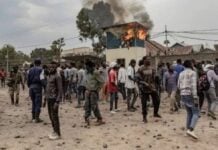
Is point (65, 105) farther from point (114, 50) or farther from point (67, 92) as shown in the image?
point (114, 50)

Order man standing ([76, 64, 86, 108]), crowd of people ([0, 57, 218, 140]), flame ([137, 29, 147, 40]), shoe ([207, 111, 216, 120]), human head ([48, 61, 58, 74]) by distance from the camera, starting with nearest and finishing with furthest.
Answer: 1. crowd of people ([0, 57, 218, 140])
2. human head ([48, 61, 58, 74])
3. shoe ([207, 111, 216, 120])
4. man standing ([76, 64, 86, 108])
5. flame ([137, 29, 147, 40])

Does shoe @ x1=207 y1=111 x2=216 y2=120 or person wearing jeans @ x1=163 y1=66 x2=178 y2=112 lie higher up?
person wearing jeans @ x1=163 y1=66 x2=178 y2=112

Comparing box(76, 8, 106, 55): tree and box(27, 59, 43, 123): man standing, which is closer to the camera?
box(27, 59, 43, 123): man standing

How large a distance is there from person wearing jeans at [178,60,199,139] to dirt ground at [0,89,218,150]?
0.39 meters

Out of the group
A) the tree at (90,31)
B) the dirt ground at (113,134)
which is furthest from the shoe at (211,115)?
the tree at (90,31)

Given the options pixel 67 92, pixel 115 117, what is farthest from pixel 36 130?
pixel 67 92

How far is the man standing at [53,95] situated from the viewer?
10375 mm

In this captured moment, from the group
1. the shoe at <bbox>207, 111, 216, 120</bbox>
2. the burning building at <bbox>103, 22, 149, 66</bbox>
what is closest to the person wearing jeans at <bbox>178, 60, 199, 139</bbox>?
the shoe at <bbox>207, 111, 216, 120</bbox>

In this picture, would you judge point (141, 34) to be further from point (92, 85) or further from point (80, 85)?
point (92, 85)

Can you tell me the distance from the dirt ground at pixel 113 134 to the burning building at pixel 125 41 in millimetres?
23385

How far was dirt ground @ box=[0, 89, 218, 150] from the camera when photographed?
9.90 meters

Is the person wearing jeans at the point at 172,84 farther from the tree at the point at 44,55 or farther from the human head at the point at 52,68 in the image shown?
the tree at the point at 44,55

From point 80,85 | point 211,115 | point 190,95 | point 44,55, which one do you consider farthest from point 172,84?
point 44,55

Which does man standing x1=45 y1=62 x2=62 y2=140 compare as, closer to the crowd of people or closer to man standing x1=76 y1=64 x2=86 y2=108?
the crowd of people
